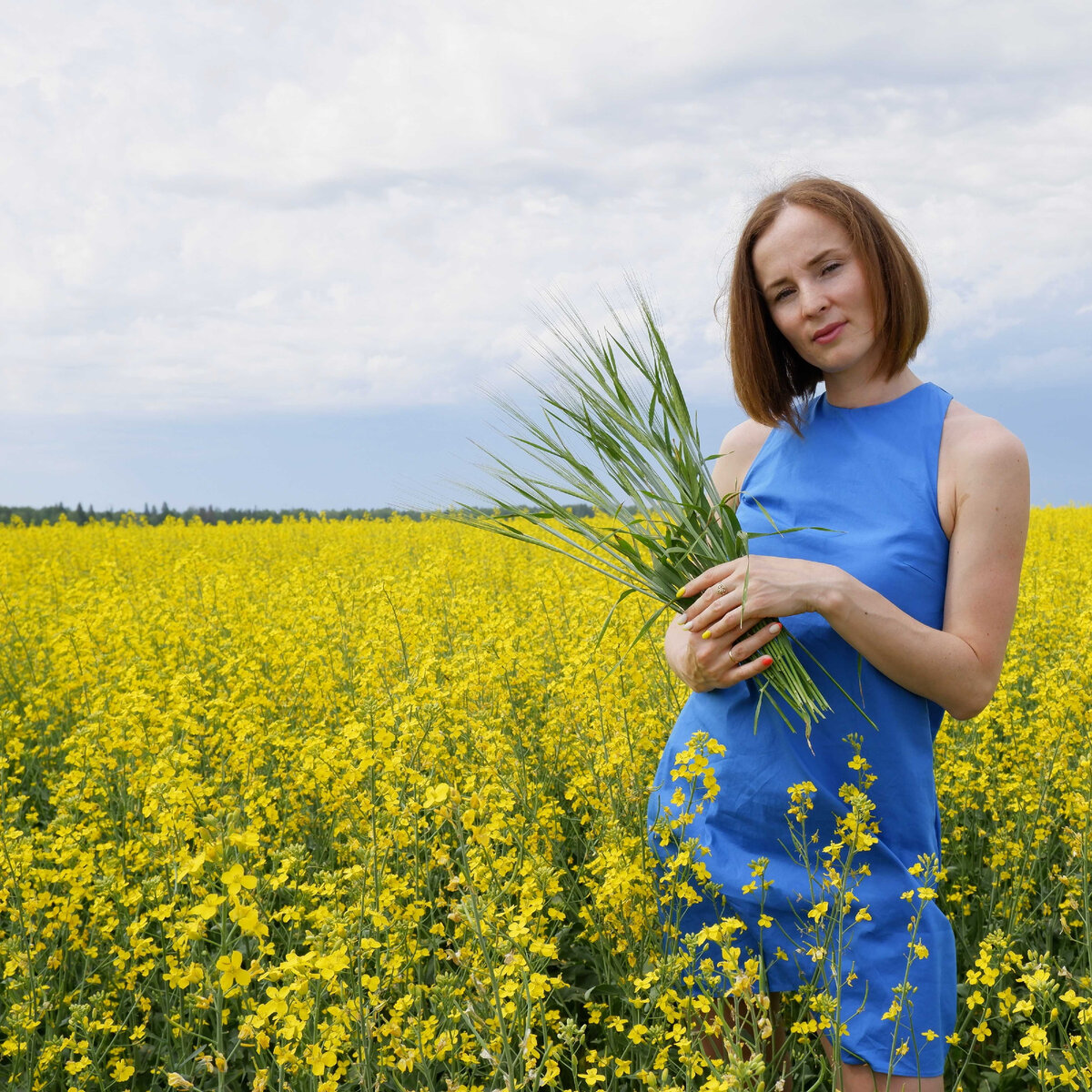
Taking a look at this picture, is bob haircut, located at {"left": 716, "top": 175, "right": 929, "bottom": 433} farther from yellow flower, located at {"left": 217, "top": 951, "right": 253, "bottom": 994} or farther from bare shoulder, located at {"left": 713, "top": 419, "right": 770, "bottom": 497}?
yellow flower, located at {"left": 217, "top": 951, "right": 253, "bottom": 994}

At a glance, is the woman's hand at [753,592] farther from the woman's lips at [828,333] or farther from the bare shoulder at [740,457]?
the bare shoulder at [740,457]

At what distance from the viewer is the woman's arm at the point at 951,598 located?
5.06 feet

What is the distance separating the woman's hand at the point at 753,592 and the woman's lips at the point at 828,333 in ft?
1.59

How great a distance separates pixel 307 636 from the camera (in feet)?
14.6

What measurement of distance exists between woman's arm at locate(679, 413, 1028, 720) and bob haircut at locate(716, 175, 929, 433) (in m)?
0.30

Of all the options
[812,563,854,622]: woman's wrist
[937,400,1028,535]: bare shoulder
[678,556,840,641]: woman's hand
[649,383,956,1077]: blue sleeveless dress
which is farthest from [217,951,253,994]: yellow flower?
[937,400,1028,535]: bare shoulder

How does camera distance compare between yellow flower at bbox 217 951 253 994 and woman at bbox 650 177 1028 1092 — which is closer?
yellow flower at bbox 217 951 253 994

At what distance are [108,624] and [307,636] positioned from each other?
3.43 ft

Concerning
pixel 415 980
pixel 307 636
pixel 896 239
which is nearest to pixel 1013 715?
pixel 896 239

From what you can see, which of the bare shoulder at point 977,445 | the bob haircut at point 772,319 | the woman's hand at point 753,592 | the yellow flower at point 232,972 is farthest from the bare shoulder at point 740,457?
the yellow flower at point 232,972

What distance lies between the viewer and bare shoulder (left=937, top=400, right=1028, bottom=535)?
1633mm

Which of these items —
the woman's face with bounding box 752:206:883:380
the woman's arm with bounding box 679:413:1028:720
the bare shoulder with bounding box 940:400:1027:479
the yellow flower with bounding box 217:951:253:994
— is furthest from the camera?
the woman's face with bounding box 752:206:883:380

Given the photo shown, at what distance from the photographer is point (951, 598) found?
1.64 m

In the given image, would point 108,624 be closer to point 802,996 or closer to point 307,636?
point 307,636
